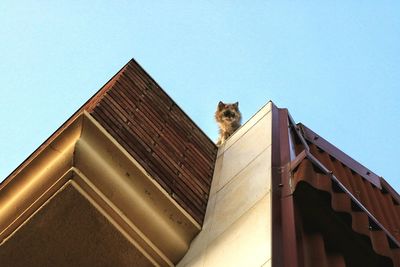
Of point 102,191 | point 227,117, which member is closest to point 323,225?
point 102,191

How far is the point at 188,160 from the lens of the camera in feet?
16.2

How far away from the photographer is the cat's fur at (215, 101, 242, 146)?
11.3m

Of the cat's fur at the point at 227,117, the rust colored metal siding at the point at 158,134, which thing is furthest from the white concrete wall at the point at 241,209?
the cat's fur at the point at 227,117

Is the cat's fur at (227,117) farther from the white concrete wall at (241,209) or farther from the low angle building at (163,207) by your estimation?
the low angle building at (163,207)

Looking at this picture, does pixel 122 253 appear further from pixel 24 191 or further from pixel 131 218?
pixel 24 191

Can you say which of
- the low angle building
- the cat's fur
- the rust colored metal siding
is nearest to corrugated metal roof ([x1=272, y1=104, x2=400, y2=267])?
the low angle building

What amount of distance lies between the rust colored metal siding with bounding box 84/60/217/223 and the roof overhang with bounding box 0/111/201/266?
0.11 metres

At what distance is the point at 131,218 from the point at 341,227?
45.0 inches

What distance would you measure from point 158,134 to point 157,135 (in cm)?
3

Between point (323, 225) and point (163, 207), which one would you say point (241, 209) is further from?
point (323, 225)

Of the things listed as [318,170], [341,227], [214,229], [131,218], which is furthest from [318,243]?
[131,218]

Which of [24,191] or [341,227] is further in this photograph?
[24,191]

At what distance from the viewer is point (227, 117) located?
11875 millimetres

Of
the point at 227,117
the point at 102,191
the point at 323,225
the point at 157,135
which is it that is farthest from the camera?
the point at 227,117
